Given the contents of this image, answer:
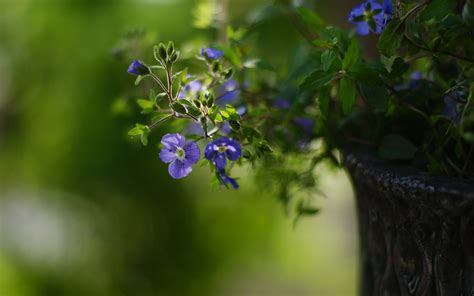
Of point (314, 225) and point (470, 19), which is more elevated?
point (314, 225)

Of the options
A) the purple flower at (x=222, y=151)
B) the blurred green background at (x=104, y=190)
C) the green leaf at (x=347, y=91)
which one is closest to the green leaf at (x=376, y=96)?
the green leaf at (x=347, y=91)

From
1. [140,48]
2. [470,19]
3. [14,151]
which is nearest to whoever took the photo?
[470,19]

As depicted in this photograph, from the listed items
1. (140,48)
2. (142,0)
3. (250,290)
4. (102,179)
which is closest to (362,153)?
(140,48)

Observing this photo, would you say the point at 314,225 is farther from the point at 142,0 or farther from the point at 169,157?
the point at 169,157

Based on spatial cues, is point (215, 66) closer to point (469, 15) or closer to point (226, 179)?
point (226, 179)

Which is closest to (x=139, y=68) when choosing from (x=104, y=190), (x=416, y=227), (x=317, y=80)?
(x=317, y=80)

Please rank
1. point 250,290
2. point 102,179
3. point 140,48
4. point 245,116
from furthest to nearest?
point 250,290 → point 102,179 → point 140,48 → point 245,116

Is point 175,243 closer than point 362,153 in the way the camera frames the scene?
No

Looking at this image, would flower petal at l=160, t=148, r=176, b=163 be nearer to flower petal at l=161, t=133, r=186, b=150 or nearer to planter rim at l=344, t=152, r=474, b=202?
flower petal at l=161, t=133, r=186, b=150
